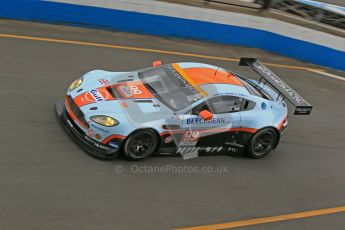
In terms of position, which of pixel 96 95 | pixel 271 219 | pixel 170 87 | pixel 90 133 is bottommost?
pixel 271 219

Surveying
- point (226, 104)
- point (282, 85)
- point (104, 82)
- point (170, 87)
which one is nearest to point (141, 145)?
point (170, 87)

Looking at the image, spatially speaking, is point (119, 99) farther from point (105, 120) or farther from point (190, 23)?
point (190, 23)

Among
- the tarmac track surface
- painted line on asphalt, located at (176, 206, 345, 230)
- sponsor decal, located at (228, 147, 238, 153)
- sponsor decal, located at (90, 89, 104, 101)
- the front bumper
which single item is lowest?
painted line on asphalt, located at (176, 206, 345, 230)

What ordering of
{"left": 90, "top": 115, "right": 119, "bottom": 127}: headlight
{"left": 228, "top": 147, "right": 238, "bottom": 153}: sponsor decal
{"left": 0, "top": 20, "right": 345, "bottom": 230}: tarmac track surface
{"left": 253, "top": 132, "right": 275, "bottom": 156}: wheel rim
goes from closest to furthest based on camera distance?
{"left": 0, "top": 20, "right": 345, "bottom": 230}: tarmac track surface < {"left": 90, "top": 115, "right": 119, "bottom": 127}: headlight < {"left": 228, "top": 147, "right": 238, "bottom": 153}: sponsor decal < {"left": 253, "top": 132, "right": 275, "bottom": 156}: wheel rim

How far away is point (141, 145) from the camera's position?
7602 millimetres

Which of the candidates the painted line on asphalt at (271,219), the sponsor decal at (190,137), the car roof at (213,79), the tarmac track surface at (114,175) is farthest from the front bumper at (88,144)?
the car roof at (213,79)

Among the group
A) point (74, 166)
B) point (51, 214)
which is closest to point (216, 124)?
point (74, 166)

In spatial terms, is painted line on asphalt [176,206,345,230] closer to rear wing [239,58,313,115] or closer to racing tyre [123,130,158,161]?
racing tyre [123,130,158,161]

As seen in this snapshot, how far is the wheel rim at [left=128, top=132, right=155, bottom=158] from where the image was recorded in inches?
293

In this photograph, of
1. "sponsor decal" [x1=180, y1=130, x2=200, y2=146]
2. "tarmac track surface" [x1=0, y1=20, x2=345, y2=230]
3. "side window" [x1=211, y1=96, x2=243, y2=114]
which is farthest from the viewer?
"side window" [x1=211, y1=96, x2=243, y2=114]

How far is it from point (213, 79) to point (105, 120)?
7.94 ft

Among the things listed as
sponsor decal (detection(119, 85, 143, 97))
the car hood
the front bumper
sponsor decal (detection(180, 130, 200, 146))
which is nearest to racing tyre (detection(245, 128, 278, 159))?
sponsor decal (detection(180, 130, 200, 146))

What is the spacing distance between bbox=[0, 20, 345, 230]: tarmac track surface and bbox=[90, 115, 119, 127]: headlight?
69 cm

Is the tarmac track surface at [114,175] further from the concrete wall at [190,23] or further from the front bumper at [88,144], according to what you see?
the concrete wall at [190,23]
